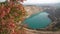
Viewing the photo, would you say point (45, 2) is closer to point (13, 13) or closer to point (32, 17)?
point (32, 17)

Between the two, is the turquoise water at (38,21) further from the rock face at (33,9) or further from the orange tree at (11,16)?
the orange tree at (11,16)

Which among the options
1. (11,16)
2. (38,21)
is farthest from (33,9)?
(11,16)

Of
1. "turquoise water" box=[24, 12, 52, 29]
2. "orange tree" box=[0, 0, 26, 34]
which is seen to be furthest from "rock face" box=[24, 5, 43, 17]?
"orange tree" box=[0, 0, 26, 34]

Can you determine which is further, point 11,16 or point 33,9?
point 33,9

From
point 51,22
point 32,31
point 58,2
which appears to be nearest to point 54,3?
point 58,2

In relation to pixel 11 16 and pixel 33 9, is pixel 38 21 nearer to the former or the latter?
pixel 33 9

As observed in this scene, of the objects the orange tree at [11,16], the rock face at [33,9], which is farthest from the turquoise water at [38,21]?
the orange tree at [11,16]
